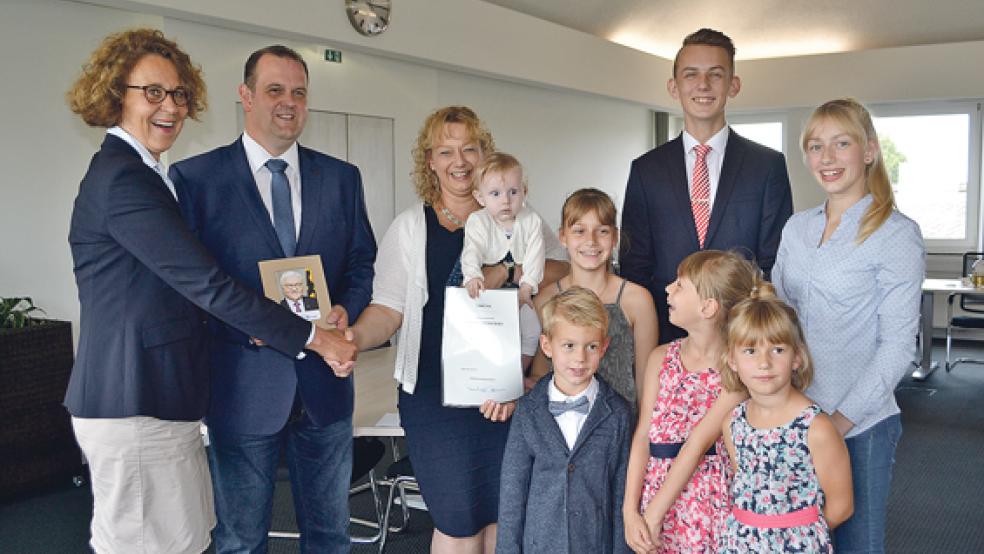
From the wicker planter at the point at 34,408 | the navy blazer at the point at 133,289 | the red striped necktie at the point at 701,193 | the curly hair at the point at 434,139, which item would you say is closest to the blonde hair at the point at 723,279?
the red striped necktie at the point at 701,193

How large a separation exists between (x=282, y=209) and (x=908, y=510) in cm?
405

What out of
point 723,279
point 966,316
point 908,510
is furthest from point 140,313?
point 966,316

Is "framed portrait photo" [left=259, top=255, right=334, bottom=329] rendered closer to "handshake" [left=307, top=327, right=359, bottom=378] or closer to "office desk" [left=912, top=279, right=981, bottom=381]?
"handshake" [left=307, top=327, right=359, bottom=378]

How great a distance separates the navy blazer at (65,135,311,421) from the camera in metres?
2.28

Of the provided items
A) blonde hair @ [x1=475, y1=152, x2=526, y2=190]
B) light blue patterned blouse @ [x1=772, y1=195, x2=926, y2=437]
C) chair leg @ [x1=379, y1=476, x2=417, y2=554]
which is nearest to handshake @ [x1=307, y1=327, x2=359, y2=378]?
blonde hair @ [x1=475, y1=152, x2=526, y2=190]

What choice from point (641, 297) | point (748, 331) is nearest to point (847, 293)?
point (748, 331)

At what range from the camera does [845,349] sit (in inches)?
91.3

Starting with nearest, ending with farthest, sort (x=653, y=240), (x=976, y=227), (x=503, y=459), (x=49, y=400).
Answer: (x=503, y=459), (x=653, y=240), (x=49, y=400), (x=976, y=227)

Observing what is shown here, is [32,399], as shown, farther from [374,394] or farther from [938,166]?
[938,166]

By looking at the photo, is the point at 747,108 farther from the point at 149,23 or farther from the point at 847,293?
the point at 847,293

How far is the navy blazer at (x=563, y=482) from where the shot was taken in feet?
7.94

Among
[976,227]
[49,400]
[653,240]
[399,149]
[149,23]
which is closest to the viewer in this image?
[653,240]

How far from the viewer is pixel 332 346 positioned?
2564mm

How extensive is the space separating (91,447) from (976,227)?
36.2ft
